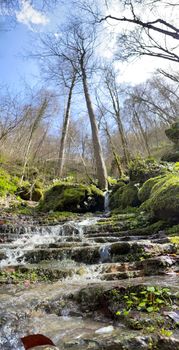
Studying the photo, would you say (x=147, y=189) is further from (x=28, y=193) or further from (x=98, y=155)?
(x=28, y=193)

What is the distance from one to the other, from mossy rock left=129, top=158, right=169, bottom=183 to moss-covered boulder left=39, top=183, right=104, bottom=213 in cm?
162

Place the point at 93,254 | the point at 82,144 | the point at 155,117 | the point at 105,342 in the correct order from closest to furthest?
the point at 105,342
the point at 93,254
the point at 82,144
the point at 155,117

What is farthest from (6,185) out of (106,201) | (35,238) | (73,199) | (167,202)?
(167,202)

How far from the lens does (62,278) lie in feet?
13.6

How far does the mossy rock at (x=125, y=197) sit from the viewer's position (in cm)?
1009

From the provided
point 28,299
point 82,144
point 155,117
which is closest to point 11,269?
point 28,299

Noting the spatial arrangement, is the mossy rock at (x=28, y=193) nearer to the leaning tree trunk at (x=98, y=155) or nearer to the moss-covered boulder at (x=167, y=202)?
the leaning tree trunk at (x=98, y=155)

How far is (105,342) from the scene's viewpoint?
1.97 meters

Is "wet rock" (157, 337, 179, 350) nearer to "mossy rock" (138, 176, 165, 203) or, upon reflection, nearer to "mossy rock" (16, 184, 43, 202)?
"mossy rock" (138, 176, 165, 203)

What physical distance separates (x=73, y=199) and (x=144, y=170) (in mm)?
2950

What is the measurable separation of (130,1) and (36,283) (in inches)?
364

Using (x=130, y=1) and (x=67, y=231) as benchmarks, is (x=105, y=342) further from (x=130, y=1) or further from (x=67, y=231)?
(x=130, y=1)

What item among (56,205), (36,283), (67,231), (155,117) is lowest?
(36,283)

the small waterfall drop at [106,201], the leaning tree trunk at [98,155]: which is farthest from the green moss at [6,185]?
the small waterfall drop at [106,201]
